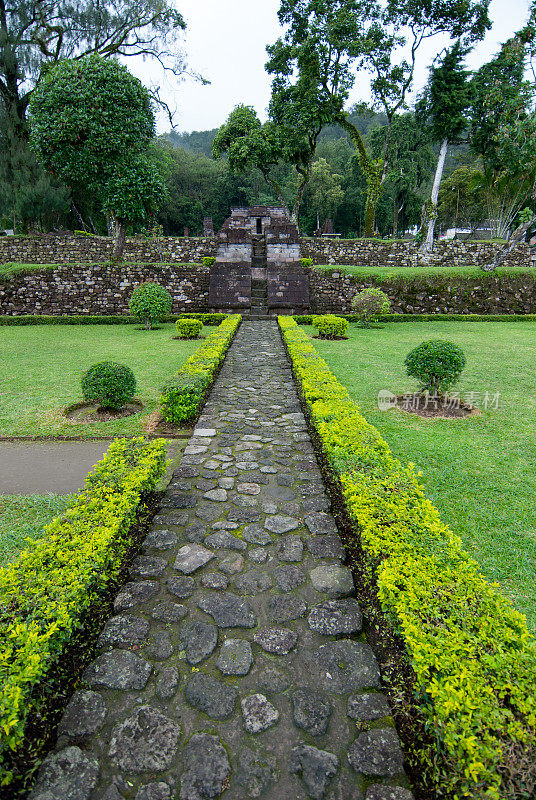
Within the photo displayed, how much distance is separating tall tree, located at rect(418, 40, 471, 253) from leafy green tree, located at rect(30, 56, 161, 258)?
14942 millimetres

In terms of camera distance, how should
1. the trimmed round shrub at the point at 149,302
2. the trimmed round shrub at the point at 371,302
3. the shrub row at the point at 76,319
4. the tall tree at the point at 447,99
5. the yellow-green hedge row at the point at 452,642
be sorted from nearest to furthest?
the yellow-green hedge row at the point at 452,642
the trimmed round shrub at the point at 371,302
the trimmed round shrub at the point at 149,302
the shrub row at the point at 76,319
the tall tree at the point at 447,99

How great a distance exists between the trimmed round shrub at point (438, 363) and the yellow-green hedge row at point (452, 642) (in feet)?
9.70

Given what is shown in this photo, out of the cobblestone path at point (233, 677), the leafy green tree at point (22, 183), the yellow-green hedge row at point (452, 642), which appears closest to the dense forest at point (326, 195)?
the leafy green tree at point (22, 183)

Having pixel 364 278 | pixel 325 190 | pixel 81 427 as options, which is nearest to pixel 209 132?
pixel 325 190

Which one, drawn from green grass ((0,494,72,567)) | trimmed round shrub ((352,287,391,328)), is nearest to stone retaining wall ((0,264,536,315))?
trimmed round shrub ((352,287,391,328))

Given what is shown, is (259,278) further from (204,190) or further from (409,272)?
(204,190)

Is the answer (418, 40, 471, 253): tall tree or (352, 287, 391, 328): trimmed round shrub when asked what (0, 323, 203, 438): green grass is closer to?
(352, 287, 391, 328): trimmed round shrub

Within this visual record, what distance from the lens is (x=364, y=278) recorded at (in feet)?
50.9

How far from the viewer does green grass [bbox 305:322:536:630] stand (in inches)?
119

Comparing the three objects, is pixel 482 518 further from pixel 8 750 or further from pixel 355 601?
pixel 8 750

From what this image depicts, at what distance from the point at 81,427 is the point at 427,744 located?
16.1ft

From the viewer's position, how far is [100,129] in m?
14.4

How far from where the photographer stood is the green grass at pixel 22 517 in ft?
9.95

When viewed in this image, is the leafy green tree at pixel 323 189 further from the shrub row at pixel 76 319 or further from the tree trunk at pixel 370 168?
the shrub row at pixel 76 319
